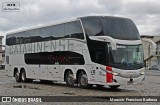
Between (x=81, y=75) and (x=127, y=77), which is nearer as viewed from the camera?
(x=127, y=77)

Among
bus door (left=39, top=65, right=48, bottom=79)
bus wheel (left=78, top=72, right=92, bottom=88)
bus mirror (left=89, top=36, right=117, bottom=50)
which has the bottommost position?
bus wheel (left=78, top=72, right=92, bottom=88)

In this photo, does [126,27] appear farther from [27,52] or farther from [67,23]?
[27,52]

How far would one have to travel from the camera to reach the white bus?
19.7 m

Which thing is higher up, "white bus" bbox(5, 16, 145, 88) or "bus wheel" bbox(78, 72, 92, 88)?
"white bus" bbox(5, 16, 145, 88)

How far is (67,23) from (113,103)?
975cm

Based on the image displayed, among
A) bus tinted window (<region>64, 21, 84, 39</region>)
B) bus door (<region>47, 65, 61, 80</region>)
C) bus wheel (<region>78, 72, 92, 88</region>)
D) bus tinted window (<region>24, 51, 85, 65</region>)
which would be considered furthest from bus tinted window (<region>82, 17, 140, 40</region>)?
bus door (<region>47, 65, 61, 80</region>)

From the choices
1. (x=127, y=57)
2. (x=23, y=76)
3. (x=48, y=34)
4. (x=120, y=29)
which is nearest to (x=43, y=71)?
(x=48, y=34)

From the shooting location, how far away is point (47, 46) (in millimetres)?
25359

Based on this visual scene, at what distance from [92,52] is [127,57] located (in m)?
1.92

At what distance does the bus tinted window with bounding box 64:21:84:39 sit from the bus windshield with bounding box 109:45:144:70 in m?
2.49

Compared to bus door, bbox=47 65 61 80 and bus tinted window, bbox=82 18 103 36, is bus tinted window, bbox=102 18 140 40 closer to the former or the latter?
bus tinted window, bbox=82 18 103 36

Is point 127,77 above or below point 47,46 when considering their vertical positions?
below

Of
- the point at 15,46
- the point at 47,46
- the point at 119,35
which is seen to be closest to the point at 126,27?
the point at 119,35

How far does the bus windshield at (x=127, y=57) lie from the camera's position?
1964 centimetres
